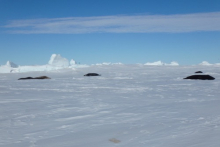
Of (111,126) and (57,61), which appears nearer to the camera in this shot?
(111,126)

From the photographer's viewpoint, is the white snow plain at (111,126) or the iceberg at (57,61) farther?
the iceberg at (57,61)

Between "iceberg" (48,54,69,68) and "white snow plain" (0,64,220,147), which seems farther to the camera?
"iceberg" (48,54,69,68)

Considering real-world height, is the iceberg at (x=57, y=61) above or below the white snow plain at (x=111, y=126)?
above

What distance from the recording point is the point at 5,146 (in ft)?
12.6

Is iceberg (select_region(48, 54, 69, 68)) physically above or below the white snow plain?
above

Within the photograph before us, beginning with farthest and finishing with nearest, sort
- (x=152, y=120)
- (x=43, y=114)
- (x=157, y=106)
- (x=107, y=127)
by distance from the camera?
(x=157, y=106), (x=43, y=114), (x=152, y=120), (x=107, y=127)

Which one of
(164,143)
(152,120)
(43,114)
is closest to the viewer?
(164,143)

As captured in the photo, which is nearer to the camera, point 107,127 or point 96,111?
point 107,127

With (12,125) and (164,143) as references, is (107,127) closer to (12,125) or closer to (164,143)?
(164,143)

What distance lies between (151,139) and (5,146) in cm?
215

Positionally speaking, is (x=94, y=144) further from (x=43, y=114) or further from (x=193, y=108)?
(x=193, y=108)

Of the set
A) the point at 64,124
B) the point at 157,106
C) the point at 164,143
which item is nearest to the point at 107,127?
the point at 64,124

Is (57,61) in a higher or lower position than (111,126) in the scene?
higher

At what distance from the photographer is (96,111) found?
251 inches
